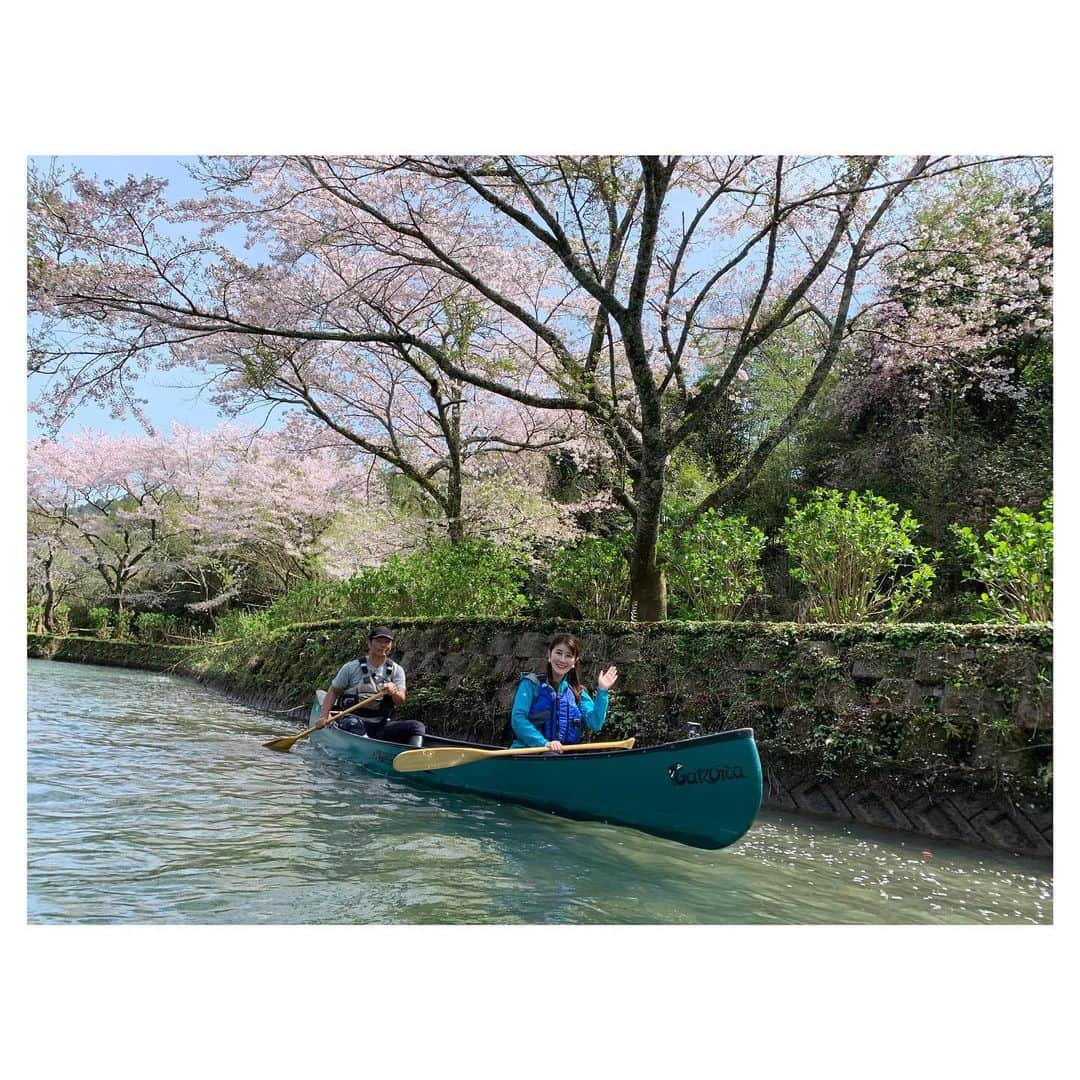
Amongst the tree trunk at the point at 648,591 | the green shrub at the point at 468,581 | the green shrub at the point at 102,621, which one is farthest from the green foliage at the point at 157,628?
the tree trunk at the point at 648,591

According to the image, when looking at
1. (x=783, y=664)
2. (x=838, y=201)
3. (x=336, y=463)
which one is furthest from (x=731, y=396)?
(x=783, y=664)

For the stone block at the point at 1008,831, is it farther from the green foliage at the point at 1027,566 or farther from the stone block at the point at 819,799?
the green foliage at the point at 1027,566

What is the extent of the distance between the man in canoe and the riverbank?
3.47 ft

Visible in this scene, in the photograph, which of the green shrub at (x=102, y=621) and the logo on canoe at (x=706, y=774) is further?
the green shrub at (x=102, y=621)

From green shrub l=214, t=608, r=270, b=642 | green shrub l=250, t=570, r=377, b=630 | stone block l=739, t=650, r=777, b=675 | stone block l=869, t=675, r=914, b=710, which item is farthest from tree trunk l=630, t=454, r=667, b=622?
green shrub l=214, t=608, r=270, b=642

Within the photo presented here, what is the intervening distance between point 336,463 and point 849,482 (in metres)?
8.06

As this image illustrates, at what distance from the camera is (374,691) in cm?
663

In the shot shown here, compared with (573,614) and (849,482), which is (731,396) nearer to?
(849,482)

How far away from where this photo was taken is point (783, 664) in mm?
5602

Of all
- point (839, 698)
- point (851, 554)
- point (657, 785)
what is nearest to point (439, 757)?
point (657, 785)

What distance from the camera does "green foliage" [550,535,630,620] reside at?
759 centimetres

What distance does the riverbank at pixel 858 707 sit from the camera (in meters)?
4.54

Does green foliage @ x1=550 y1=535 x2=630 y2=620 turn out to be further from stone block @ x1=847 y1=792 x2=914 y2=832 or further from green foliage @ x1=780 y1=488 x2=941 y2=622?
stone block @ x1=847 y1=792 x2=914 y2=832

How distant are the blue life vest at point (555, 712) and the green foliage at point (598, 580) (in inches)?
107
